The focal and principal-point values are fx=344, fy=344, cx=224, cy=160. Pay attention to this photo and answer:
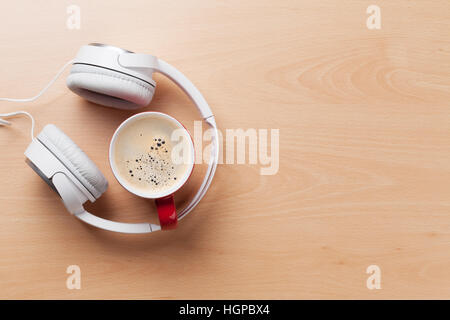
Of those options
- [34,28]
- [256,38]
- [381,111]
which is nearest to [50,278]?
[34,28]

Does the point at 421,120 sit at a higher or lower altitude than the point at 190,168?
higher

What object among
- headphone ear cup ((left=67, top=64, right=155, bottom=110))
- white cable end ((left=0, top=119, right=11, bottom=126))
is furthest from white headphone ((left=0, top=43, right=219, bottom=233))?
white cable end ((left=0, top=119, right=11, bottom=126))

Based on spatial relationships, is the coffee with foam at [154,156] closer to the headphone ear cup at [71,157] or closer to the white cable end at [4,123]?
the headphone ear cup at [71,157]

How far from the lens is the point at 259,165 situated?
2.06 ft

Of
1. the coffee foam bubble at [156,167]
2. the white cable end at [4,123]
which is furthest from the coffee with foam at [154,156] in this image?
the white cable end at [4,123]

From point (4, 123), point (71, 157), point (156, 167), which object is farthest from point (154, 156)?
point (4, 123)

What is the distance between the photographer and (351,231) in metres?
0.63

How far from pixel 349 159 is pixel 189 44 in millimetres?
361

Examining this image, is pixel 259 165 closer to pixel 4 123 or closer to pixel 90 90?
pixel 90 90

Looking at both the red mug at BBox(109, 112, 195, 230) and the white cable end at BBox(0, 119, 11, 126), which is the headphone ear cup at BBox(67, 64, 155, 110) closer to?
the red mug at BBox(109, 112, 195, 230)

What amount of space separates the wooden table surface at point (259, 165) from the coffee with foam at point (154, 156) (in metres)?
0.07

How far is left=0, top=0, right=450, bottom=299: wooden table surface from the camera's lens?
0.61 metres

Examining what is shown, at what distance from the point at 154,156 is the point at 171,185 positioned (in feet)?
0.18

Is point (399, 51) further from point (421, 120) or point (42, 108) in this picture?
point (42, 108)
